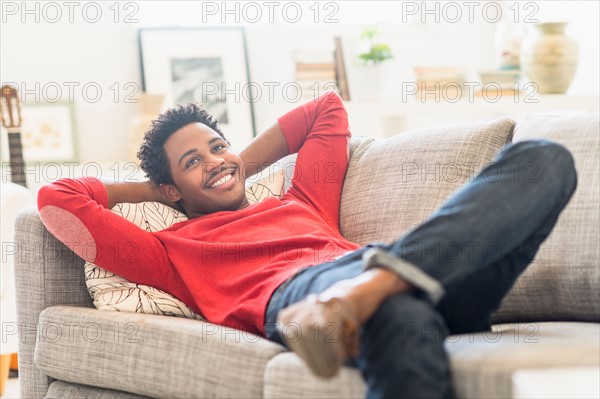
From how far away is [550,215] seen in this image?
1415 mm

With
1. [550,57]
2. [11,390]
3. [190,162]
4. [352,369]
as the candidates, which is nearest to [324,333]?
[352,369]

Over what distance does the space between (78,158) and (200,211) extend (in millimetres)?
1795

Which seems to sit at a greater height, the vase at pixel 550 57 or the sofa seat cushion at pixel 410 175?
the vase at pixel 550 57

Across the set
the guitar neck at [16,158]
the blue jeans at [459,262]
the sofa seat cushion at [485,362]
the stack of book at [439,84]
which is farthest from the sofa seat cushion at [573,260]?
the guitar neck at [16,158]

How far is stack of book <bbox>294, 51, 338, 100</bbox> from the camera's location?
3.76 m

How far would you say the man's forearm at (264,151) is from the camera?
2.13 metres

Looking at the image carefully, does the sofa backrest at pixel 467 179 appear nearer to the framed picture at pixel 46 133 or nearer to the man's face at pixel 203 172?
the man's face at pixel 203 172

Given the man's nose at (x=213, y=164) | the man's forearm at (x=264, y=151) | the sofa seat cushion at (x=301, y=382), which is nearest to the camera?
the sofa seat cushion at (x=301, y=382)

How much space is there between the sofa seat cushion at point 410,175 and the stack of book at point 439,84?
154 cm

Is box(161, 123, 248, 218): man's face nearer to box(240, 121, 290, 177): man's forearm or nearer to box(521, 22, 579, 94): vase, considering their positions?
box(240, 121, 290, 177): man's forearm

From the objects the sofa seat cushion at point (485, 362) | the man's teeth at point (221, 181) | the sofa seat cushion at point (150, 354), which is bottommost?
the sofa seat cushion at point (150, 354)

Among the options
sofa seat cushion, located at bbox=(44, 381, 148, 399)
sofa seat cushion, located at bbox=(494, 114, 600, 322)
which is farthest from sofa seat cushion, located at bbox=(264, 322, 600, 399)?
sofa seat cushion, located at bbox=(44, 381, 148, 399)

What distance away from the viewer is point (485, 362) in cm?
128

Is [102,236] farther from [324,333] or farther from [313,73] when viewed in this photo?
[313,73]
